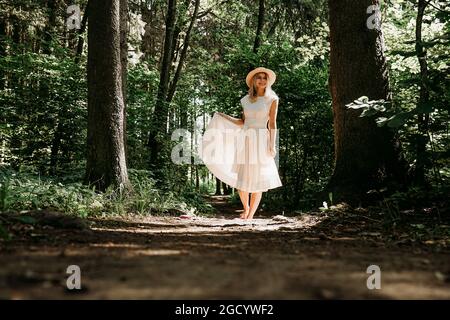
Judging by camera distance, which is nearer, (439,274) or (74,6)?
(439,274)

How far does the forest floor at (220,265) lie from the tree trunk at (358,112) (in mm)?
1711

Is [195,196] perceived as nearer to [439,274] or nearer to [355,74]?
[355,74]

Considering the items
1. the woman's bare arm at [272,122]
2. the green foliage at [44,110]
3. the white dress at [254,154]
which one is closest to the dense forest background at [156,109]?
the green foliage at [44,110]

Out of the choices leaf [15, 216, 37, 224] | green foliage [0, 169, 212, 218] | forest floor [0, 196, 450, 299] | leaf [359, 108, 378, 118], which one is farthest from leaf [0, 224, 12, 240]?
leaf [359, 108, 378, 118]

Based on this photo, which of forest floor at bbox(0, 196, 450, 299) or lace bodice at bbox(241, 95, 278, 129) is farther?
lace bodice at bbox(241, 95, 278, 129)

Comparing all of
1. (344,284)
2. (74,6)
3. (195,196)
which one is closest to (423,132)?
(344,284)

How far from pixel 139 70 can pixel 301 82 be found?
5.27 m

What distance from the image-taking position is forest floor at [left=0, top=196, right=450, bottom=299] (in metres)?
1.91

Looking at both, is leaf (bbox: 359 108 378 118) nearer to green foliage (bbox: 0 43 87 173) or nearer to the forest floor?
the forest floor

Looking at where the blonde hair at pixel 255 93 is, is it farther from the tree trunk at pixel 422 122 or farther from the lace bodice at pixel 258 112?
the tree trunk at pixel 422 122

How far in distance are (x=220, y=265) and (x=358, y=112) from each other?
4891mm

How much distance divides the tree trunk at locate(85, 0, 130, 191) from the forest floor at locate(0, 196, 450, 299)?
2604 mm

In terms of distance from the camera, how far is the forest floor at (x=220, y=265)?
6.27ft

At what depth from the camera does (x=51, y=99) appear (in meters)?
10.7
